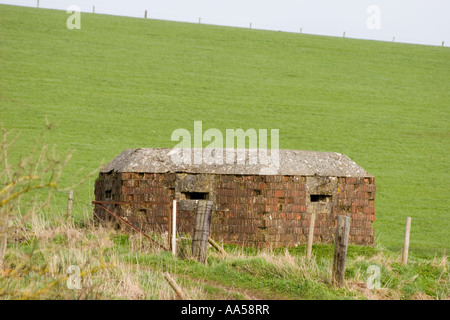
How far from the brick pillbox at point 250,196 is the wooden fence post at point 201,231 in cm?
193

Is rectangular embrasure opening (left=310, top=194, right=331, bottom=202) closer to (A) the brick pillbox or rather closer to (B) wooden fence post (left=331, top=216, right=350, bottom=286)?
(A) the brick pillbox

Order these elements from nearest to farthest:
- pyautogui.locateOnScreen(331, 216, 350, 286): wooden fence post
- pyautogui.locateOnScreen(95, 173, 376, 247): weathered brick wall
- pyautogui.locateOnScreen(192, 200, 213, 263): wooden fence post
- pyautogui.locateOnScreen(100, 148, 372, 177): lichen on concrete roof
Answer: pyautogui.locateOnScreen(331, 216, 350, 286): wooden fence post, pyautogui.locateOnScreen(192, 200, 213, 263): wooden fence post, pyautogui.locateOnScreen(95, 173, 376, 247): weathered brick wall, pyautogui.locateOnScreen(100, 148, 372, 177): lichen on concrete roof

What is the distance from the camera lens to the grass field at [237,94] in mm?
23281

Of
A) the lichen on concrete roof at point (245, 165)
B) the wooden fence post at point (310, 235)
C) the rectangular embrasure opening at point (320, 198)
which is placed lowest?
the wooden fence post at point (310, 235)

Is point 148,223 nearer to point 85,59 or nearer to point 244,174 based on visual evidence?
point 244,174

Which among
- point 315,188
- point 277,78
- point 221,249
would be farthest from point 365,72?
point 221,249

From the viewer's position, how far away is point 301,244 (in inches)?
478

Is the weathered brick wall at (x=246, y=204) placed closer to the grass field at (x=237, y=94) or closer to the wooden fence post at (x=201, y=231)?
the wooden fence post at (x=201, y=231)

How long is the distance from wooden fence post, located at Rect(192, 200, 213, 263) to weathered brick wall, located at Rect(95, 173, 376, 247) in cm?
192

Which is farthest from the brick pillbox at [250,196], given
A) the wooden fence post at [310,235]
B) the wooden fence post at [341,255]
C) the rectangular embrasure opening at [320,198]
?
the wooden fence post at [341,255]

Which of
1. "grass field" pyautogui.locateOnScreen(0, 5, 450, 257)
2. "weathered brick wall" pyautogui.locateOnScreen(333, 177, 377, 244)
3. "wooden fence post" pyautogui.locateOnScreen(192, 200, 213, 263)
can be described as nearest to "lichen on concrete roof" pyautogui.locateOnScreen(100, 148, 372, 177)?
"weathered brick wall" pyautogui.locateOnScreen(333, 177, 377, 244)

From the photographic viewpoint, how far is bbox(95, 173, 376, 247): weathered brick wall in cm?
1201

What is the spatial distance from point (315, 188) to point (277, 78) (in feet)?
70.4
